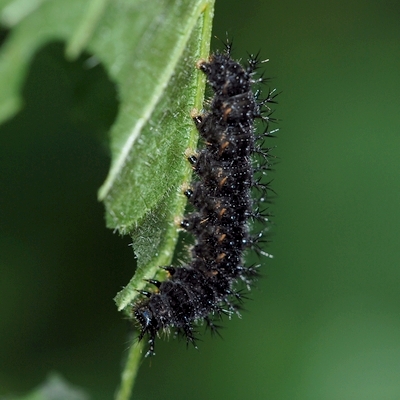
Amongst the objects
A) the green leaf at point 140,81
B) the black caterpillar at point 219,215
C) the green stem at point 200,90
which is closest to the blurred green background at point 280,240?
the black caterpillar at point 219,215

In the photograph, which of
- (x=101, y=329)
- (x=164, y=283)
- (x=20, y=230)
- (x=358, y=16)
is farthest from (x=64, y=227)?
(x=358, y=16)

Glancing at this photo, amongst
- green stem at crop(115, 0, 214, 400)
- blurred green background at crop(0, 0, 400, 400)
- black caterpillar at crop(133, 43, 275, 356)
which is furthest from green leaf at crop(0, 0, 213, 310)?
blurred green background at crop(0, 0, 400, 400)

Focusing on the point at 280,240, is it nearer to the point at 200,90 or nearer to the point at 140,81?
the point at 200,90

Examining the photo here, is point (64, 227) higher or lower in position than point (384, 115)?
lower

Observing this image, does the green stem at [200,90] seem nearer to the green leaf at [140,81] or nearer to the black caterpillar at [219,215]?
the green leaf at [140,81]

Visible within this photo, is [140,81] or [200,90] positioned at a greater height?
[200,90]

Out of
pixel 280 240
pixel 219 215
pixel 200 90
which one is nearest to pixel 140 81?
pixel 200 90

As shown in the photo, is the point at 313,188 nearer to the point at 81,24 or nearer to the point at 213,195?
the point at 213,195
